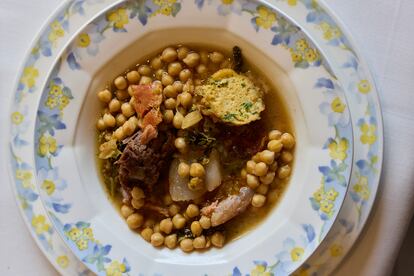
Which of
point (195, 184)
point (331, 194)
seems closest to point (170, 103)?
point (195, 184)

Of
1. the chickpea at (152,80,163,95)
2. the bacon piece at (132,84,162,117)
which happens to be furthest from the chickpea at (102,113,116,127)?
the chickpea at (152,80,163,95)

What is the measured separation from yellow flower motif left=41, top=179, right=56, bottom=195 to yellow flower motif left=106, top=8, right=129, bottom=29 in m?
0.69

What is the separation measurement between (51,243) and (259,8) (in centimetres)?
133

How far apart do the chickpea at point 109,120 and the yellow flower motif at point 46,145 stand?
0.93 feet

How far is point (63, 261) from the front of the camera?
2473 mm

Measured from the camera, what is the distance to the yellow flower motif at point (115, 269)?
7.68ft

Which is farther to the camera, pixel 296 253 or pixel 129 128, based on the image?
pixel 129 128

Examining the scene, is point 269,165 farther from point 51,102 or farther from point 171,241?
point 51,102

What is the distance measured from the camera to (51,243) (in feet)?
8.12

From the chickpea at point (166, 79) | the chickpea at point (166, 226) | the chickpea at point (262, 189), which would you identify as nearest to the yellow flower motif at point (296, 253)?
the chickpea at point (262, 189)

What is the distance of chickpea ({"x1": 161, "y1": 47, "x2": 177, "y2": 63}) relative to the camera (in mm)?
2520

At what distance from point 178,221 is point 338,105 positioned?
0.91 metres

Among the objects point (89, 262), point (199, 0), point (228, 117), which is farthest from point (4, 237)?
point (199, 0)

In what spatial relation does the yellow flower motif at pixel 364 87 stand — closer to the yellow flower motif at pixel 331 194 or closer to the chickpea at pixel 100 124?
the yellow flower motif at pixel 331 194
